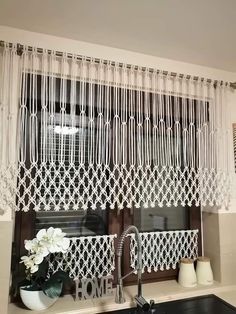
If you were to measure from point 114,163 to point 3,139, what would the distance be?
0.63 meters

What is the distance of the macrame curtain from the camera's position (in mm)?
1457

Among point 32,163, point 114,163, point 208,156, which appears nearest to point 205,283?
point 208,156

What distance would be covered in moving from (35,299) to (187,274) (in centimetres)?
98

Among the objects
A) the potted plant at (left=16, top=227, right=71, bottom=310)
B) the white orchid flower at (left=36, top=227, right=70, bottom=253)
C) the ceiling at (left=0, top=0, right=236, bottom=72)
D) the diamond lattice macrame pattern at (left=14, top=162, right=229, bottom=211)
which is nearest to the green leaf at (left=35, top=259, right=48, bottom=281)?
the potted plant at (left=16, top=227, right=71, bottom=310)

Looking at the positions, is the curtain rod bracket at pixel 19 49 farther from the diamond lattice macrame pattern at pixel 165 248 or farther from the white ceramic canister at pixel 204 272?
the white ceramic canister at pixel 204 272

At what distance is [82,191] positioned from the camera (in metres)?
1.61

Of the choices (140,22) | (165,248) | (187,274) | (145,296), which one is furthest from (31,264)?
(140,22)

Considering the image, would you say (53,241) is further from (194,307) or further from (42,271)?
(194,307)

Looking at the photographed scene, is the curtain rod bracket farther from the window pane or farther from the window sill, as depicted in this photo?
the window sill

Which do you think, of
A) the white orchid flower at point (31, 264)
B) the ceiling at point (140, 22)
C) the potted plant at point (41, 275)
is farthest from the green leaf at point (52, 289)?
the ceiling at point (140, 22)

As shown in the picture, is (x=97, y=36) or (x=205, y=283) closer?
(x=97, y=36)

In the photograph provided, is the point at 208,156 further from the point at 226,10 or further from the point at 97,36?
the point at 97,36

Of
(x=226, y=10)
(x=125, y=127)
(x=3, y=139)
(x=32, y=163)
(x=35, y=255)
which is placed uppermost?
(x=226, y=10)

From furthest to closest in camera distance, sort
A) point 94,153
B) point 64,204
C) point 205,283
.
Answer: point 205,283 < point 94,153 < point 64,204
